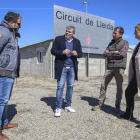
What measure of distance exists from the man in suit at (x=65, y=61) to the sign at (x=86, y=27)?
26.3ft

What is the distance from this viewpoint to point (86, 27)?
13156 mm

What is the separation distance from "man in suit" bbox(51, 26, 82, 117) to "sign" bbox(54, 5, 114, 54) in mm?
8027

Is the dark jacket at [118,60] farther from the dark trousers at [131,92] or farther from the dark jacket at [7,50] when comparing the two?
the dark jacket at [7,50]

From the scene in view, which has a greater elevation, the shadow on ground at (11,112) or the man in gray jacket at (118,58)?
the man in gray jacket at (118,58)

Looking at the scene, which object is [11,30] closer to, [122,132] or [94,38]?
[122,132]

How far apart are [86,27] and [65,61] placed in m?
10.5

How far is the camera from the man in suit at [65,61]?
322 cm

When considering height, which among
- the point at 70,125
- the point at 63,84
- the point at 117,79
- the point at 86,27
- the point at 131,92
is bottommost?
the point at 70,125

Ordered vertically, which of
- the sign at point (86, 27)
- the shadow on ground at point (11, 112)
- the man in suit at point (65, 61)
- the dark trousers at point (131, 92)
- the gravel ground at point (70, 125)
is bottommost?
the gravel ground at point (70, 125)

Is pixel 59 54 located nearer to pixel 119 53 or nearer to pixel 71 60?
pixel 71 60

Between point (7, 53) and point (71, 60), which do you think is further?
point (71, 60)

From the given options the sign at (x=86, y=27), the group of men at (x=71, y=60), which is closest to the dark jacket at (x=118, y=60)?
the group of men at (x=71, y=60)

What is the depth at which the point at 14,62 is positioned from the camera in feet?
7.31

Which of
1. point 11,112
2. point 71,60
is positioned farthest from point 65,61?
point 11,112
